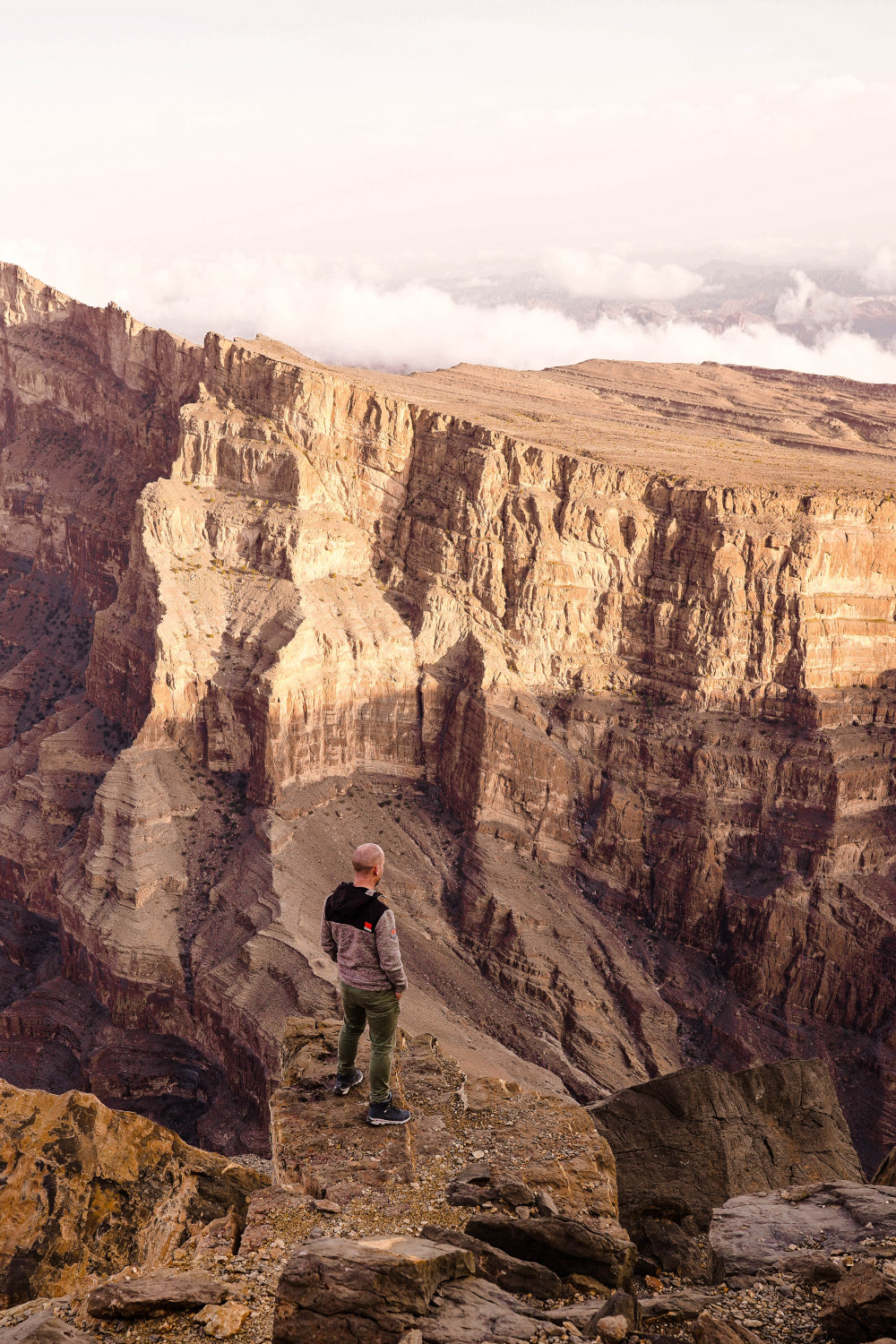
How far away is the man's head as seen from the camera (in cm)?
1811

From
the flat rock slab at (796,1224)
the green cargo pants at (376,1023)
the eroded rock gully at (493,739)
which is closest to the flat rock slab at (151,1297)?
the green cargo pants at (376,1023)

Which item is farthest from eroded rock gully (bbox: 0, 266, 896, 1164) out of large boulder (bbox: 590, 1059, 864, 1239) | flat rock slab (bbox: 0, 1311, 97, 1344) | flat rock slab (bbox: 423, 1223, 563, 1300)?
flat rock slab (bbox: 0, 1311, 97, 1344)

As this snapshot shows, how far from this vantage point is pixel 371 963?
1841cm

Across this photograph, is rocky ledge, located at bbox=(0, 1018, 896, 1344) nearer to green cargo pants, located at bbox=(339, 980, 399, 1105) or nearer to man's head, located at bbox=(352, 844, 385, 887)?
green cargo pants, located at bbox=(339, 980, 399, 1105)

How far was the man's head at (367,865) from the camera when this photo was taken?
18109mm

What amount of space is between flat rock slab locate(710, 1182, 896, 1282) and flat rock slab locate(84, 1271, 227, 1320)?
26.5ft

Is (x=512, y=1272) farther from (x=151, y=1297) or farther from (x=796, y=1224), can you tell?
(x=796, y=1224)

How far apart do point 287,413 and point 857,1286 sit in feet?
241

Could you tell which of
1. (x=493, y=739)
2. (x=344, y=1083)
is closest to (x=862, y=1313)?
(x=344, y=1083)

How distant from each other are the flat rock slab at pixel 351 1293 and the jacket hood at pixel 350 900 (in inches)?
243

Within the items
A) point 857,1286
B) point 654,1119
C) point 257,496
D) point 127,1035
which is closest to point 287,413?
point 257,496

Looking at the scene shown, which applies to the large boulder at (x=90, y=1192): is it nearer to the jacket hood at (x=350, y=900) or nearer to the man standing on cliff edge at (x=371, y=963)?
the man standing on cliff edge at (x=371, y=963)

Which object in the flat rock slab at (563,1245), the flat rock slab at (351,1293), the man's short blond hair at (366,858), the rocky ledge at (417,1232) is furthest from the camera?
the man's short blond hair at (366,858)

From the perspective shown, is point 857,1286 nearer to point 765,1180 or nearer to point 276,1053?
point 765,1180
